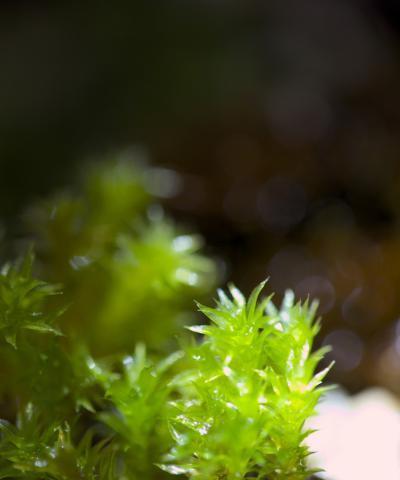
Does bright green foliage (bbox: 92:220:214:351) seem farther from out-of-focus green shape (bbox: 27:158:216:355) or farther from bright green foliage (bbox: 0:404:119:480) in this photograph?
bright green foliage (bbox: 0:404:119:480)

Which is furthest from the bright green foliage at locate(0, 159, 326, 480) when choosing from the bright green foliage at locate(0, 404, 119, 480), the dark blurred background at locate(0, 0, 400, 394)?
the dark blurred background at locate(0, 0, 400, 394)

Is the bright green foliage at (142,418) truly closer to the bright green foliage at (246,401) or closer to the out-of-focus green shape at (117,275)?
the bright green foliage at (246,401)

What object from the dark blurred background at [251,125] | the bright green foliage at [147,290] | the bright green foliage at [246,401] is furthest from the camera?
the dark blurred background at [251,125]

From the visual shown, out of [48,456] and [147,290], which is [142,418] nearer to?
[48,456]

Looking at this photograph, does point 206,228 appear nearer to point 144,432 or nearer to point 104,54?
point 144,432

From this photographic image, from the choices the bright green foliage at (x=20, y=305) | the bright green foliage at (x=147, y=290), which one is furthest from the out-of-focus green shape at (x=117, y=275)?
the bright green foliage at (x=20, y=305)

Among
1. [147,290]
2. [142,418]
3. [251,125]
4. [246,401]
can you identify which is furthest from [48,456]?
[251,125]
